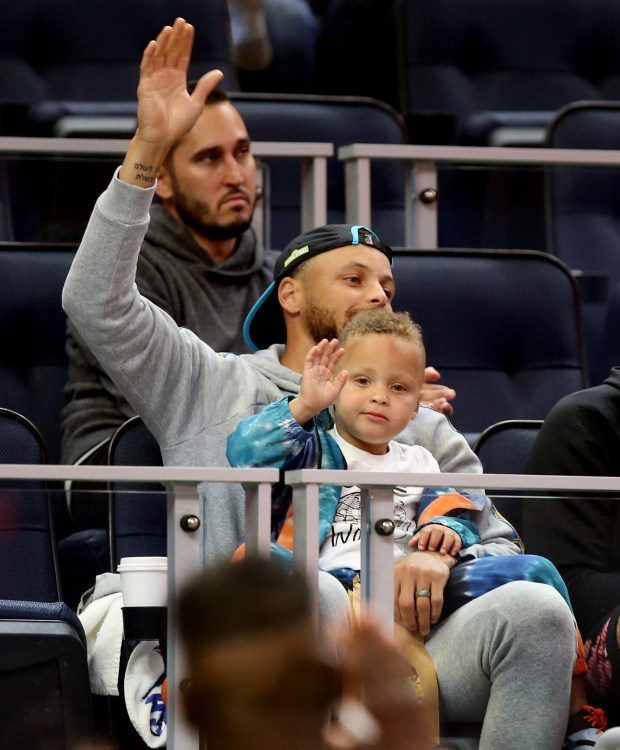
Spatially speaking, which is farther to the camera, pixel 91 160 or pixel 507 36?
pixel 507 36

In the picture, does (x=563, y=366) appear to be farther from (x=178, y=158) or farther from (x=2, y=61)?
(x=2, y=61)

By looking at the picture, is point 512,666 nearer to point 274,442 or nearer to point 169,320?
point 274,442

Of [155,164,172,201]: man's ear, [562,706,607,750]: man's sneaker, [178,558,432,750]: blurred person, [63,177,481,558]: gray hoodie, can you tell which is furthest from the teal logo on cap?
[178,558,432,750]: blurred person

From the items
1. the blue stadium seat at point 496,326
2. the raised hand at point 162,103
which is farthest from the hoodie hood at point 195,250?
the raised hand at point 162,103

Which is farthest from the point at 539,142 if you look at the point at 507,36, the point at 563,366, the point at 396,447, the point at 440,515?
the point at 440,515

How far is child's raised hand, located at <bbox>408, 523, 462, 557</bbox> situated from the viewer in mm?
1899

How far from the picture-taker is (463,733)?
176cm

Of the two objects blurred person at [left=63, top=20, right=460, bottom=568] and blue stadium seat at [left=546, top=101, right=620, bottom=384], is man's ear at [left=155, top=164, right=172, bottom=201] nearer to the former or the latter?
blurred person at [left=63, top=20, right=460, bottom=568]

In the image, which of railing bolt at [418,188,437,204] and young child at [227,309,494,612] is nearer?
young child at [227,309,494,612]

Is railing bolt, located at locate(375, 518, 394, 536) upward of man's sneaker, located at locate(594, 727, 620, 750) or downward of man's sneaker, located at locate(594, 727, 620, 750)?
upward

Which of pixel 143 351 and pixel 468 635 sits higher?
pixel 143 351

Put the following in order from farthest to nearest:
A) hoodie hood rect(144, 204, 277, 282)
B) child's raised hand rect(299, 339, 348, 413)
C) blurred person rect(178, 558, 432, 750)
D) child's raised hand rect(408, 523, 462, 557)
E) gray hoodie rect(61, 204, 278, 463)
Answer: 1. hoodie hood rect(144, 204, 277, 282)
2. gray hoodie rect(61, 204, 278, 463)
3. child's raised hand rect(299, 339, 348, 413)
4. child's raised hand rect(408, 523, 462, 557)
5. blurred person rect(178, 558, 432, 750)

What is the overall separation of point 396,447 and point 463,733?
0.61m

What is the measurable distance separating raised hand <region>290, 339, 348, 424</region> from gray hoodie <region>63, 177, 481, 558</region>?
258 millimetres
